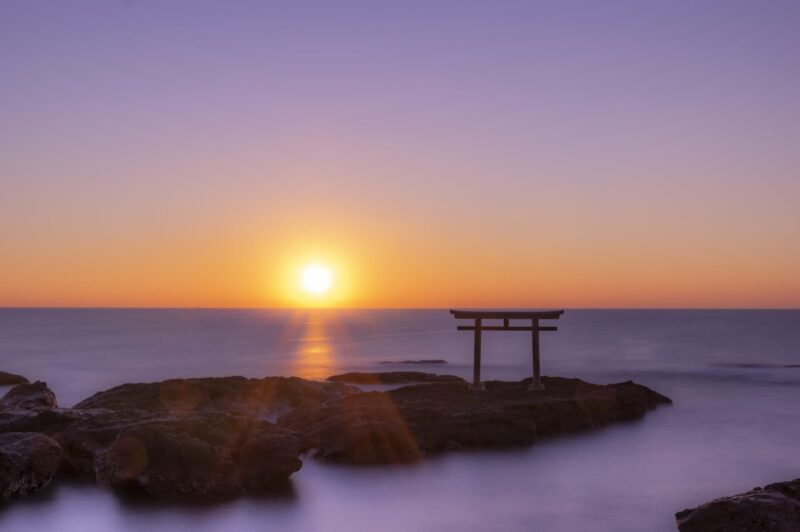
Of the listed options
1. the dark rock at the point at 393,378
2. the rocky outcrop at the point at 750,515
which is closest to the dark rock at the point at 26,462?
the rocky outcrop at the point at 750,515

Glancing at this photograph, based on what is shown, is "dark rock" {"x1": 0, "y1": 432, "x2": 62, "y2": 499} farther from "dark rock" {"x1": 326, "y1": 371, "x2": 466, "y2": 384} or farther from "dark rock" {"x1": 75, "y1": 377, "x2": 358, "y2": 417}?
"dark rock" {"x1": 326, "y1": 371, "x2": 466, "y2": 384}

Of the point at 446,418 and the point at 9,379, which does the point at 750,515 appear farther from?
the point at 9,379

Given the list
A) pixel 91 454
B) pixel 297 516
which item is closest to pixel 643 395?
pixel 297 516

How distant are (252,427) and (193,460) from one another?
196cm

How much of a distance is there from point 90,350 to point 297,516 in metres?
67.5

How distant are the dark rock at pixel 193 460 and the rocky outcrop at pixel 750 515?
789 cm

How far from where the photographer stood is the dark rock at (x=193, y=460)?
1455cm

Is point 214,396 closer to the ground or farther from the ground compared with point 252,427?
closer to the ground

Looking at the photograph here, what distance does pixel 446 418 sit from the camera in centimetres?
1992

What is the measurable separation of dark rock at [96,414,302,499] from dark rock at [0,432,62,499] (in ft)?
3.04

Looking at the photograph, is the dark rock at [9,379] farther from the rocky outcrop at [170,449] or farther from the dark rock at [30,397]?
the rocky outcrop at [170,449]

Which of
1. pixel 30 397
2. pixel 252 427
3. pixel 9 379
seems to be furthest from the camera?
pixel 9 379

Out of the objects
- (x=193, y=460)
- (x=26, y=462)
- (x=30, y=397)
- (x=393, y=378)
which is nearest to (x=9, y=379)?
(x=30, y=397)

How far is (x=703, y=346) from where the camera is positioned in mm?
77625
